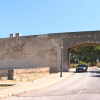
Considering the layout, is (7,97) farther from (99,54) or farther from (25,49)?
(99,54)

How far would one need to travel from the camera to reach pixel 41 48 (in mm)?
32188

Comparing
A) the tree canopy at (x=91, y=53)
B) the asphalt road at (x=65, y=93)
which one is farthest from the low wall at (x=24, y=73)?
the tree canopy at (x=91, y=53)

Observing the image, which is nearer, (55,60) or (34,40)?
(55,60)

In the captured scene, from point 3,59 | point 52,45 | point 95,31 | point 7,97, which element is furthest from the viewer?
point 3,59

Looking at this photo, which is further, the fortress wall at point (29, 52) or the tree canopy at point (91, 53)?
the tree canopy at point (91, 53)

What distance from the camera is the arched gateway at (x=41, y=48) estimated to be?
29.7m

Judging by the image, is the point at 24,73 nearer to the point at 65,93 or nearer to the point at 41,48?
the point at 65,93

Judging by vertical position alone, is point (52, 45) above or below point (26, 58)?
above

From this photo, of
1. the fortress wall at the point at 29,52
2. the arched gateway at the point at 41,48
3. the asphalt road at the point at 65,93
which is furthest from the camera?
the fortress wall at the point at 29,52

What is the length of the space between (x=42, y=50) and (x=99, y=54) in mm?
41223

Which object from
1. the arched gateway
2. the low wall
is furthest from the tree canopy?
the low wall

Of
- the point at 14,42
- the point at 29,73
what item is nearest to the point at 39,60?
the point at 14,42

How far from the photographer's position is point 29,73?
68.2 ft

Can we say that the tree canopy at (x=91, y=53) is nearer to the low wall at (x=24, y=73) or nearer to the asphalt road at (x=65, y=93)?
the low wall at (x=24, y=73)
